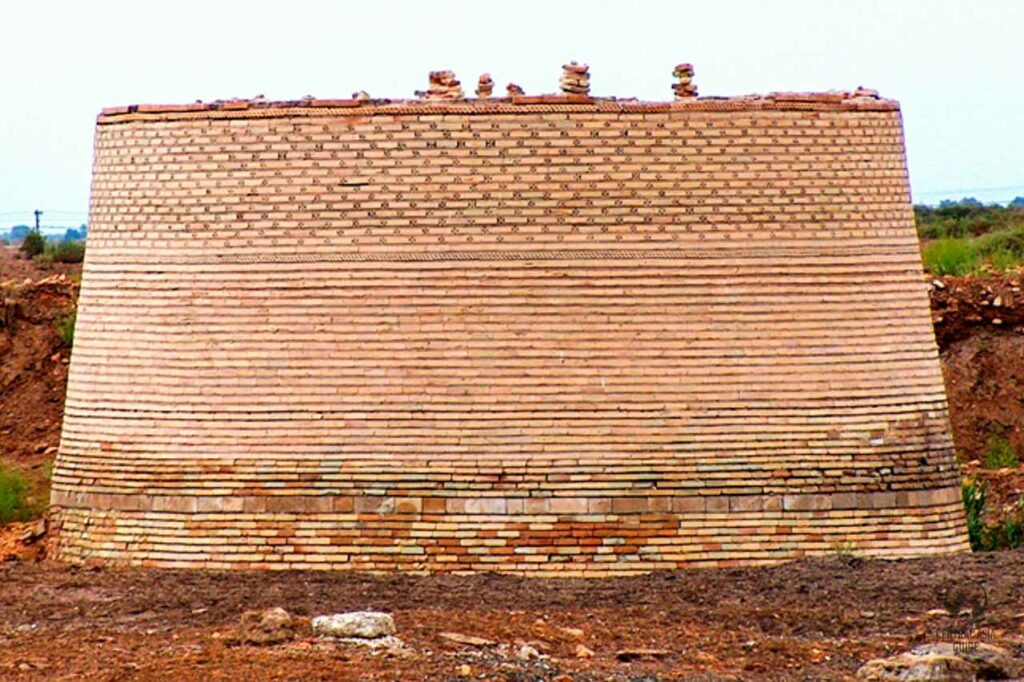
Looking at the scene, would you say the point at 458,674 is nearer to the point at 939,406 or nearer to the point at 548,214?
the point at 548,214

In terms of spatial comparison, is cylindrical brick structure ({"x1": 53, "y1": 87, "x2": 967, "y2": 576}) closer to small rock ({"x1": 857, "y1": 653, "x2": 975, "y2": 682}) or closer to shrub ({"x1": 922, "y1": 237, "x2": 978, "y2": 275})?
small rock ({"x1": 857, "y1": 653, "x2": 975, "y2": 682})

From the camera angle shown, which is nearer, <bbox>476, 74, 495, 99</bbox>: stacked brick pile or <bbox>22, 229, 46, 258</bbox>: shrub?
<bbox>476, 74, 495, 99</bbox>: stacked brick pile

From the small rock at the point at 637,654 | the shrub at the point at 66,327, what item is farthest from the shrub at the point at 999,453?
the small rock at the point at 637,654

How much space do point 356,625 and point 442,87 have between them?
511 centimetres

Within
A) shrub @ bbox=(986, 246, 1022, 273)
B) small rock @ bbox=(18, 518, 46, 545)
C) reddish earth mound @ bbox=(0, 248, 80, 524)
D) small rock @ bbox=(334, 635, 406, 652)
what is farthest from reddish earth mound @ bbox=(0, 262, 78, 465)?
shrub @ bbox=(986, 246, 1022, 273)

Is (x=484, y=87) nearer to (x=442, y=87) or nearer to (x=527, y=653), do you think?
(x=442, y=87)

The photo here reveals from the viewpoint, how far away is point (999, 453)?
26.2m

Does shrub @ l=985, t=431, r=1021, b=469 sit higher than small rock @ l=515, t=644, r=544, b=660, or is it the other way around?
shrub @ l=985, t=431, r=1021, b=469

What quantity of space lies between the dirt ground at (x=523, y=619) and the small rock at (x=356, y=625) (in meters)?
0.14

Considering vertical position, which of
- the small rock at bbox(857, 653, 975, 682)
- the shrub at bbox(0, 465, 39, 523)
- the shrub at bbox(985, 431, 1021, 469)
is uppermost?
the shrub at bbox(985, 431, 1021, 469)

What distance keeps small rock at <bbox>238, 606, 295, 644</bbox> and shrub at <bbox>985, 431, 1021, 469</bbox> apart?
14770mm

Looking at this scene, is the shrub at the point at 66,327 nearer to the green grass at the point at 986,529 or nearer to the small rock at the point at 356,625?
the green grass at the point at 986,529

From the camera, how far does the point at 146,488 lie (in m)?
15.3

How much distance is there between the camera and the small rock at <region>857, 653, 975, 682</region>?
1130 cm
